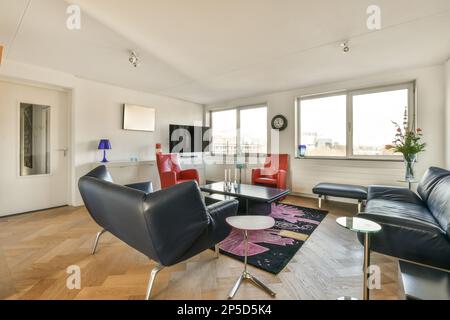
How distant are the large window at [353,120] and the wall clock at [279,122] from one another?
30 centimetres

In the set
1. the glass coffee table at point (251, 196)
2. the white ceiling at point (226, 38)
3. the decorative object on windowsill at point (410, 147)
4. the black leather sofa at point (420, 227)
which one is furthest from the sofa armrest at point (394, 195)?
the white ceiling at point (226, 38)

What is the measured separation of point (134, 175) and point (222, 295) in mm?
3599

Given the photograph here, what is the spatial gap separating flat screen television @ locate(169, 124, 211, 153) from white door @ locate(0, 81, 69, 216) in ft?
6.95

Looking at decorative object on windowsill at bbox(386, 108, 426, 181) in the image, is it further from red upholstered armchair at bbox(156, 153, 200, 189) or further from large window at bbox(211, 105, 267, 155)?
red upholstered armchair at bbox(156, 153, 200, 189)

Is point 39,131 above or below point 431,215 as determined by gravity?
above

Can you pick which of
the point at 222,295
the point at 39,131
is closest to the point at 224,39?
the point at 222,295

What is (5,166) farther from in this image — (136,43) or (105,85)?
(136,43)

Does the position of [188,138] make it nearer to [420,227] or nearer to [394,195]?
[394,195]

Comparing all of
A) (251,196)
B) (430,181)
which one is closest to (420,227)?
(430,181)

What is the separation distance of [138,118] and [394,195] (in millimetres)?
4669

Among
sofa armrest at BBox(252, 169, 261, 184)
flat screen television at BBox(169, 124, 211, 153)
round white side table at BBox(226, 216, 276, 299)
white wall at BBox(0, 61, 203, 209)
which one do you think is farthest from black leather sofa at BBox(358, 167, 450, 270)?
white wall at BBox(0, 61, 203, 209)

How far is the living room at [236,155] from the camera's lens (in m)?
1.55

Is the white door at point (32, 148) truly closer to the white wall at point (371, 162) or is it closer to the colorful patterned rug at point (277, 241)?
the colorful patterned rug at point (277, 241)

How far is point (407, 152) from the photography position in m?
3.04
